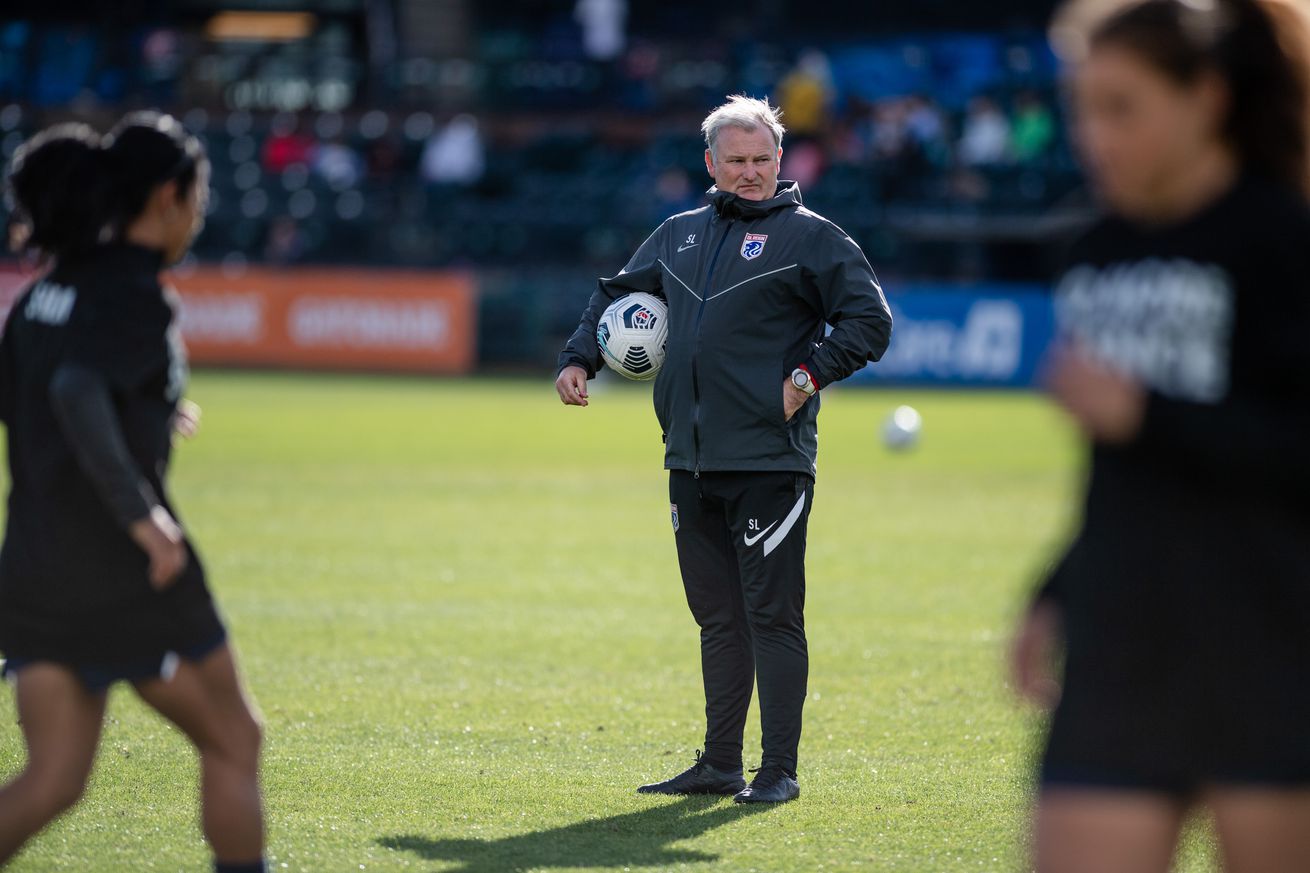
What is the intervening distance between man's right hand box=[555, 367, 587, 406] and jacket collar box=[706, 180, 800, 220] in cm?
76

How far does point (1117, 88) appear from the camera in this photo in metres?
2.80

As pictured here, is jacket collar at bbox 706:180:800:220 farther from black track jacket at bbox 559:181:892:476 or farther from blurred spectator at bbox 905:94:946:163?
blurred spectator at bbox 905:94:946:163

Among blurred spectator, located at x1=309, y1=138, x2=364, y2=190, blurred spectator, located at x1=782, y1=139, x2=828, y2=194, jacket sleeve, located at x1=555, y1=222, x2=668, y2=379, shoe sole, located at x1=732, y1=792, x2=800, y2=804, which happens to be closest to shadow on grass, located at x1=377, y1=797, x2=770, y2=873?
shoe sole, located at x1=732, y1=792, x2=800, y2=804

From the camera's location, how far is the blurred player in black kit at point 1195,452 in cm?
277

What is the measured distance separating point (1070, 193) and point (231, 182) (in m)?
14.3

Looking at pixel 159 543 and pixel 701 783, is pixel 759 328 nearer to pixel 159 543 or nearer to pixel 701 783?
pixel 701 783

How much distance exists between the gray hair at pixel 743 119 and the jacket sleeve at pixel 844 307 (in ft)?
1.33

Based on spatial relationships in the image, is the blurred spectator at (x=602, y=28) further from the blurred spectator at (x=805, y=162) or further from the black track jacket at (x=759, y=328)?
the black track jacket at (x=759, y=328)

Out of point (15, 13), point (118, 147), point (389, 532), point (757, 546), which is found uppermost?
point (15, 13)

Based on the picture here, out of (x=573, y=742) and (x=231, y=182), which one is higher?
(x=231, y=182)

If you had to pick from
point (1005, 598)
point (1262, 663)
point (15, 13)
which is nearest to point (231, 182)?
point (15, 13)

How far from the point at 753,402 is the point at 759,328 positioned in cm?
27

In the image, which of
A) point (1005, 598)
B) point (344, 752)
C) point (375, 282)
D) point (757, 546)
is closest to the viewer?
point (757, 546)

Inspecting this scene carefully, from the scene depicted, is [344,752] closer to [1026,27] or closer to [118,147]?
[118,147]
